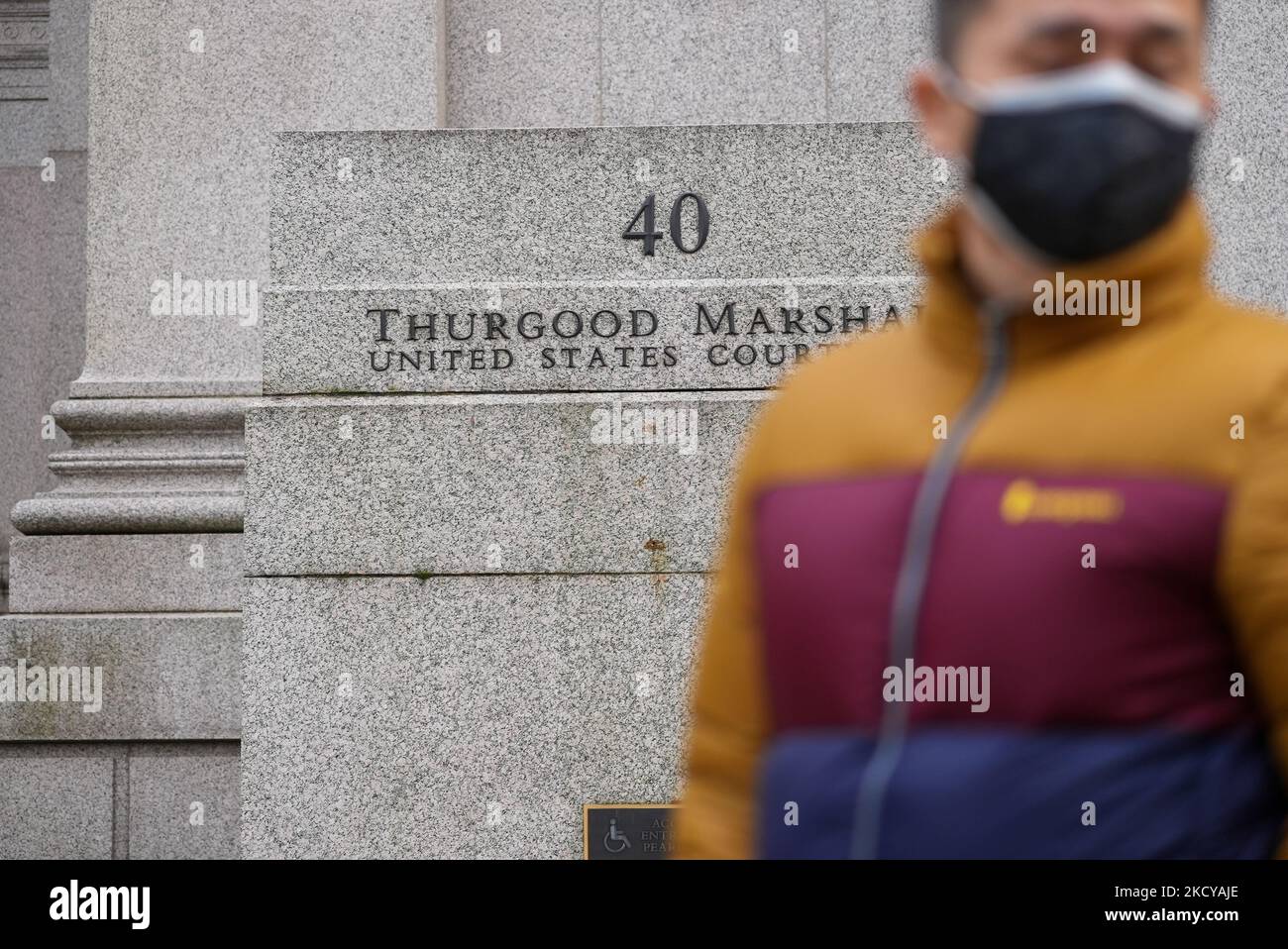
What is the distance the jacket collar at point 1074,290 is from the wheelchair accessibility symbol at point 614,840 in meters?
4.98

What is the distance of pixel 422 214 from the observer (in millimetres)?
7758

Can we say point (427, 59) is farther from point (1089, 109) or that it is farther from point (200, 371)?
point (1089, 109)

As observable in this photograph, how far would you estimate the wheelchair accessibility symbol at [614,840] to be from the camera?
726cm

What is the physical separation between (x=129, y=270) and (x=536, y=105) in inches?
109

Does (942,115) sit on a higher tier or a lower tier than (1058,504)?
higher

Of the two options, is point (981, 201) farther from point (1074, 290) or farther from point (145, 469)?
point (145, 469)

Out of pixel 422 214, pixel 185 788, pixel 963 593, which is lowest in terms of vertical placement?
pixel 185 788

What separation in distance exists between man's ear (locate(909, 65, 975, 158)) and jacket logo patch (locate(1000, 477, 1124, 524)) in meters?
0.62

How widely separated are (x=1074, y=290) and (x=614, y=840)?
505 cm

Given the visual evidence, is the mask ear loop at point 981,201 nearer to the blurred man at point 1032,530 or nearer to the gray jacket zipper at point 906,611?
the blurred man at point 1032,530

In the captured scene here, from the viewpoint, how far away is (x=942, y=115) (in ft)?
9.02

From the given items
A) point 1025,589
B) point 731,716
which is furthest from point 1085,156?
point 731,716

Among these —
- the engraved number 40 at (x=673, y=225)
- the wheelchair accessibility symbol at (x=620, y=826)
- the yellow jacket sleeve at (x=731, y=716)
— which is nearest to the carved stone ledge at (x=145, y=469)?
the engraved number 40 at (x=673, y=225)
